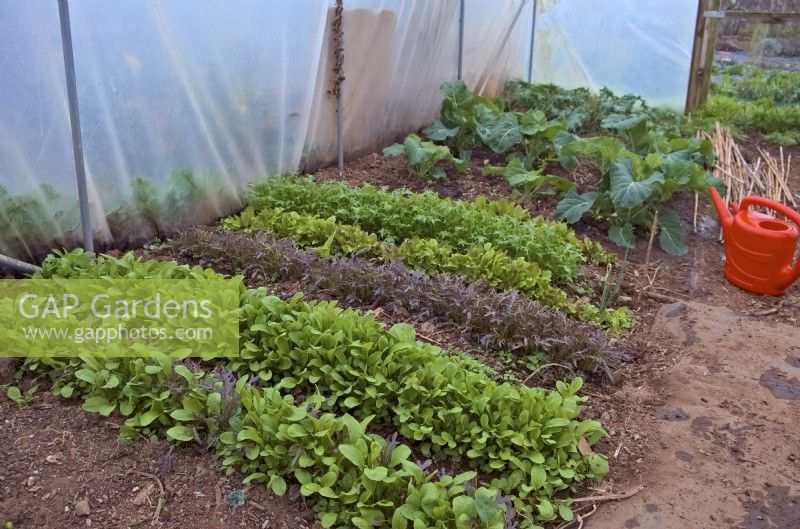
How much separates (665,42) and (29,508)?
8.62 meters

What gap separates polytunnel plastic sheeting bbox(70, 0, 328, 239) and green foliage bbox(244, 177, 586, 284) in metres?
0.41

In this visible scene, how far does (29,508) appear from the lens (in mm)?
2385

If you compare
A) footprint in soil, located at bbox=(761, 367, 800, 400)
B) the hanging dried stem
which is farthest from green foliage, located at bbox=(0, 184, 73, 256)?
footprint in soil, located at bbox=(761, 367, 800, 400)

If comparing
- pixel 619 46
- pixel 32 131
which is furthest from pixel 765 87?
pixel 32 131

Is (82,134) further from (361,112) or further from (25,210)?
(361,112)

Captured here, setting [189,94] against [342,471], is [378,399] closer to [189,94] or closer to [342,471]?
[342,471]

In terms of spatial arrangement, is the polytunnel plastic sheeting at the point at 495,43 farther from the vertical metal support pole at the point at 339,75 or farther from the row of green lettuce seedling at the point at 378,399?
the row of green lettuce seedling at the point at 378,399

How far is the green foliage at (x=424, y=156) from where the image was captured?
20.1ft

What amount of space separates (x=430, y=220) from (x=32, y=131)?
7.97 feet

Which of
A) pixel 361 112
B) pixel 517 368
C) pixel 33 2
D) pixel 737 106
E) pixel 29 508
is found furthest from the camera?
pixel 737 106

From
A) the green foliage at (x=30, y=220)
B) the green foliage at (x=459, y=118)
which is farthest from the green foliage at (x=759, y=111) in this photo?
the green foliage at (x=30, y=220)

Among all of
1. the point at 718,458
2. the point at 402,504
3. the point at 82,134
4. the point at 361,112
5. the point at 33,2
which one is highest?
the point at 33,2

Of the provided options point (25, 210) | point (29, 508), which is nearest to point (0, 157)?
point (25, 210)

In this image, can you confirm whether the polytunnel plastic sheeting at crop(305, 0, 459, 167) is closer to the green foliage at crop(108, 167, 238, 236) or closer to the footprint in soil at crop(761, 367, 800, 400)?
the green foliage at crop(108, 167, 238, 236)
